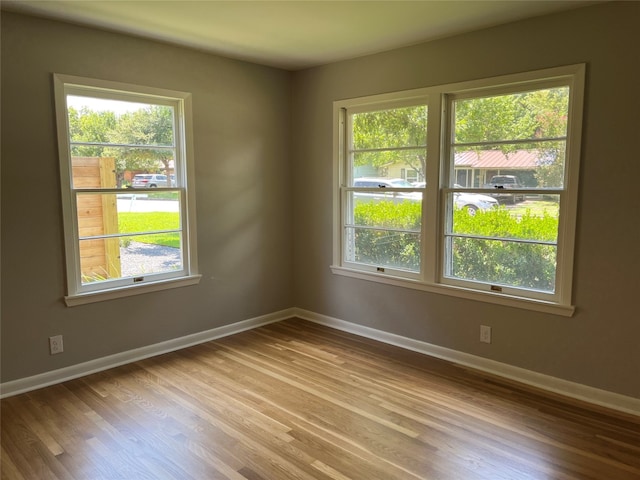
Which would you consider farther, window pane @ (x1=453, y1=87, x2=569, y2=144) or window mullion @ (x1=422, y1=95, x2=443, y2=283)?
window mullion @ (x1=422, y1=95, x2=443, y2=283)

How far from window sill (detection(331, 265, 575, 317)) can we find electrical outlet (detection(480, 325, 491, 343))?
0.67ft

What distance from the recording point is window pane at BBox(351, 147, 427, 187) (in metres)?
3.77

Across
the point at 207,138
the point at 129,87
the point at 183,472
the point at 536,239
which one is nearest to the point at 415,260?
the point at 536,239

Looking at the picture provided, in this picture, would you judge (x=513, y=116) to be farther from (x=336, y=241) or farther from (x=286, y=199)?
(x=286, y=199)

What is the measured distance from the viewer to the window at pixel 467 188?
3.05 metres

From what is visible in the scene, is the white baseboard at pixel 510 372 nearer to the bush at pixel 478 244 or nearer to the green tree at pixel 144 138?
the bush at pixel 478 244

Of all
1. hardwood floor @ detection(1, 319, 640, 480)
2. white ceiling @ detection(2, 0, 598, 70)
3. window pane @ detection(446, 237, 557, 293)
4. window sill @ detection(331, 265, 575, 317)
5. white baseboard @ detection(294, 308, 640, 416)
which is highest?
white ceiling @ detection(2, 0, 598, 70)

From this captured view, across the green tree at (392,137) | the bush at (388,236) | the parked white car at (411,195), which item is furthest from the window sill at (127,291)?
the green tree at (392,137)

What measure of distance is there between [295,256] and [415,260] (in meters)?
1.42

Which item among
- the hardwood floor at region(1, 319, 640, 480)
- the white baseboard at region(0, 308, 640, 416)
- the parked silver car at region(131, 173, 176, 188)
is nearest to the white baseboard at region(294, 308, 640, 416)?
the white baseboard at region(0, 308, 640, 416)

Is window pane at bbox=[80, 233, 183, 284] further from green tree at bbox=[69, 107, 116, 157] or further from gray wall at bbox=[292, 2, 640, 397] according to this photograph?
gray wall at bbox=[292, 2, 640, 397]

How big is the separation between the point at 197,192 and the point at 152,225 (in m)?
0.47

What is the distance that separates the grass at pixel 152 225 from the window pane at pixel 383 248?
158 cm

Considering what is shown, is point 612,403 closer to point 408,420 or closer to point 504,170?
point 408,420
